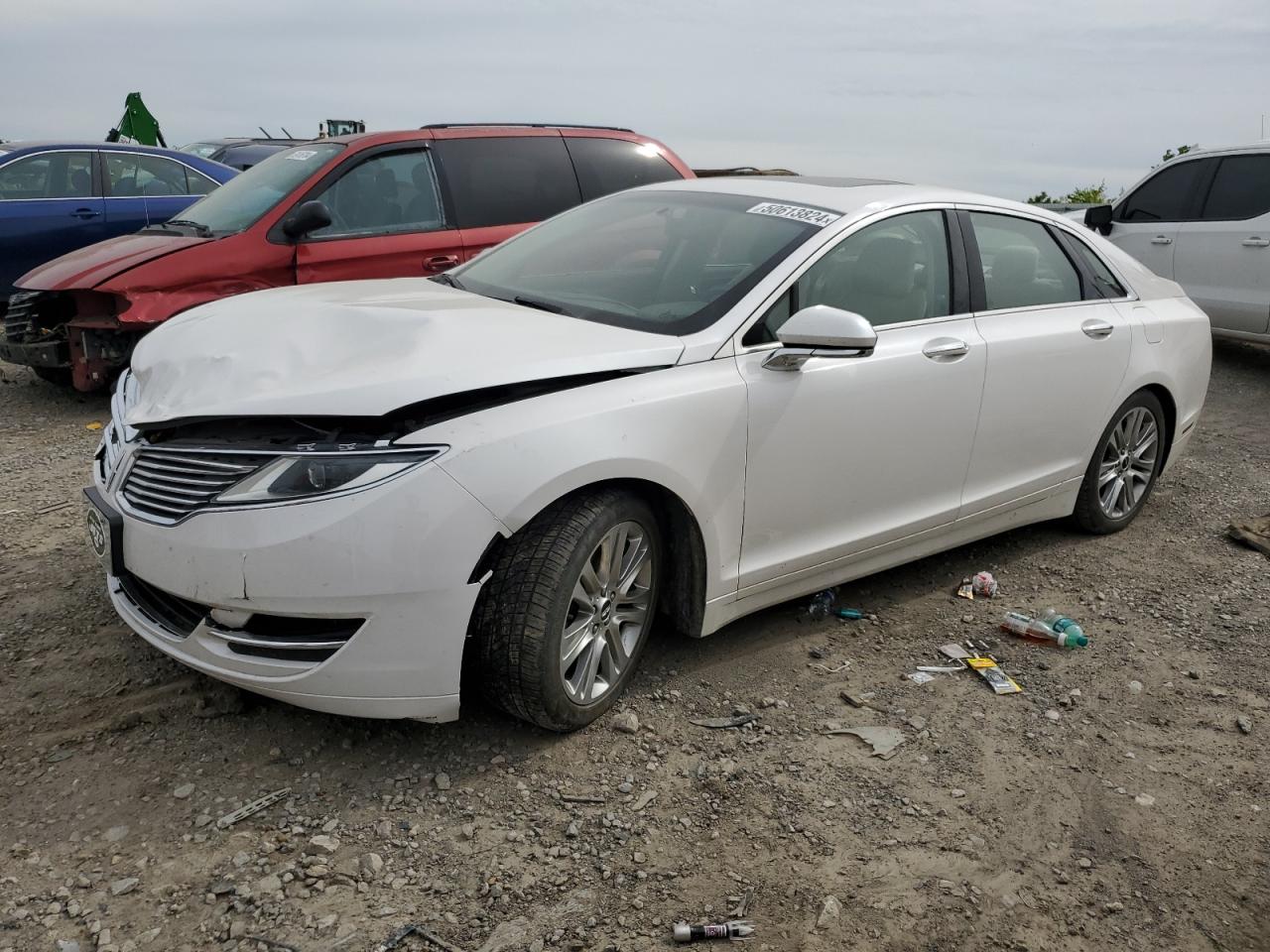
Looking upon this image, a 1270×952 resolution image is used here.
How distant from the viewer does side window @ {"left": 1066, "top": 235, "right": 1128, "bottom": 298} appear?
4.97 m

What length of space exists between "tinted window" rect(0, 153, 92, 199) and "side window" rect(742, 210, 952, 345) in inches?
298

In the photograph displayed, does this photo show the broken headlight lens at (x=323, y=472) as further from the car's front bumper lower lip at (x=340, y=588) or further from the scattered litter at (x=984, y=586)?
the scattered litter at (x=984, y=586)

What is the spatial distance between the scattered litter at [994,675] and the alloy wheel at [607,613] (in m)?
1.28

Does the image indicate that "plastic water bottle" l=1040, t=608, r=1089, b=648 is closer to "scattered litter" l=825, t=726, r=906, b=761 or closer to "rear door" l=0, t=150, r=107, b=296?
"scattered litter" l=825, t=726, r=906, b=761

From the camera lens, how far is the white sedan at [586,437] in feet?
9.40

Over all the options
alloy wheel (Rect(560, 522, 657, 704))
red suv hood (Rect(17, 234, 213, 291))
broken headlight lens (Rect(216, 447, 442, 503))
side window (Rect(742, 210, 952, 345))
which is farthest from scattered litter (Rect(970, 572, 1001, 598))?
red suv hood (Rect(17, 234, 213, 291))

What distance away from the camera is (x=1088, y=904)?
277 cm

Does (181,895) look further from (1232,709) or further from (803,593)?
(1232,709)

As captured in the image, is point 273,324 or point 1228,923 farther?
point 273,324

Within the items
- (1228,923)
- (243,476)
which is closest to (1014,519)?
(1228,923)

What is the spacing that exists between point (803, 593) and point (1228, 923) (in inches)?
64.6

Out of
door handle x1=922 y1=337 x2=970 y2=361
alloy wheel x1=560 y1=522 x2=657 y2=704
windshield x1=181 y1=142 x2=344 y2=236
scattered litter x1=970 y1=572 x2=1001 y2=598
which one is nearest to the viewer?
alloy wheel x1=560 y1=522 x2=657 y2=704

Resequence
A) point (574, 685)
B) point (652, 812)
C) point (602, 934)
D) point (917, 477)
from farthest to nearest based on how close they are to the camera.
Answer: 1. point (917, 477)
2. point (574, 685)
3. point (652, 812)
4. point (602, 934)

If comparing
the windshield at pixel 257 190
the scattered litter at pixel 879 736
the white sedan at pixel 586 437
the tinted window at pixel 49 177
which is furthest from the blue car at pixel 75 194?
the scattered litter at pixel 879 736
